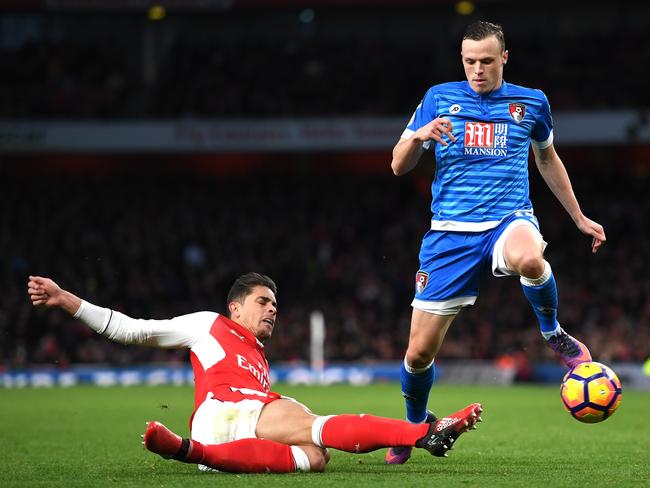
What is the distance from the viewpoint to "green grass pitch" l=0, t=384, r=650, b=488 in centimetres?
577

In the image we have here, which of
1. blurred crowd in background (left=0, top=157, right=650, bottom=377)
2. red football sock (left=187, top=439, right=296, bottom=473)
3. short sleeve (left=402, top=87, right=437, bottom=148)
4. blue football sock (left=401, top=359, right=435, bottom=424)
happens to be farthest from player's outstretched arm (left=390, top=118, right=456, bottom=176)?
blurred crowd in background (left=0, top=157, right=650, bottom=377)

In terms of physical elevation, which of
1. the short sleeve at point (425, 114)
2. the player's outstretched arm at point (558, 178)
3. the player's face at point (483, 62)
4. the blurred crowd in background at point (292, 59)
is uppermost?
the blurred crowd in background at point (292, 59)

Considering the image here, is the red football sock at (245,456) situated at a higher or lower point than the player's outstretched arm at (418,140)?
lower

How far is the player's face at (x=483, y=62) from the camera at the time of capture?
6.43 m

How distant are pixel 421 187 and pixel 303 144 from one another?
3876mm

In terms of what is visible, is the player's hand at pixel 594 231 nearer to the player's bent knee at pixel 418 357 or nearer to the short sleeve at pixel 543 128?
the short sleeve at pixel 543 128

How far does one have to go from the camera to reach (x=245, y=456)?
5.76 metres

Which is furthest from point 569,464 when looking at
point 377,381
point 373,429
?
point 377,381

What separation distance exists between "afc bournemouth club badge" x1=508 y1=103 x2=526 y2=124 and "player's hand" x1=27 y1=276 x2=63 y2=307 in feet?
9.86

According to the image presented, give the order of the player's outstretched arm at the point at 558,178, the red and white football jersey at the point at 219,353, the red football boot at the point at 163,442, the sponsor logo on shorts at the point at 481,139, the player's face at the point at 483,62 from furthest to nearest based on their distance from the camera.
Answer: the player's outstretched arm at the point at 558,178 → the sponsor logo on shorts at the point at 481,139 → the player's face at the point at 483,62 → the red and white football jersey at the point at 219,353 → the red football boot at the point at 163,442

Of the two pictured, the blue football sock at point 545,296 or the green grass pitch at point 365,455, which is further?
the blue football sock at point 545,296

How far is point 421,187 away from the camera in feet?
96.7

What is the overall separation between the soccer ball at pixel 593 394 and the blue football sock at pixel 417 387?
3.16ft

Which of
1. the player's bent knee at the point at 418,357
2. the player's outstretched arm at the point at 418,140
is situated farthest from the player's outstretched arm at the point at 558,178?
the player's bent knee at the point at 418,357
